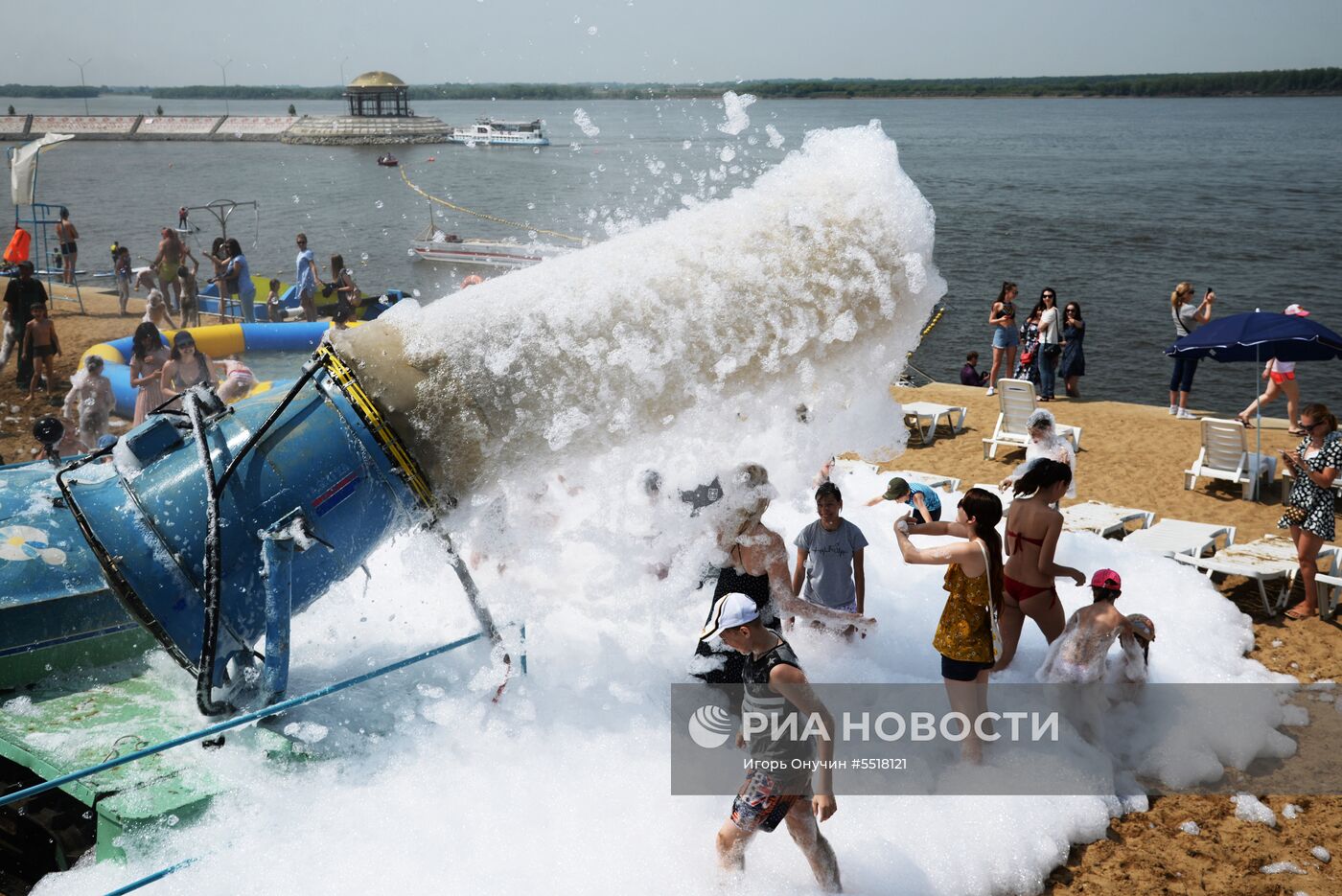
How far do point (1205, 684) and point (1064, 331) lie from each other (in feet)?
32.2

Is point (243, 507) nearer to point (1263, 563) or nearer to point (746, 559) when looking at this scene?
point (746, 559)

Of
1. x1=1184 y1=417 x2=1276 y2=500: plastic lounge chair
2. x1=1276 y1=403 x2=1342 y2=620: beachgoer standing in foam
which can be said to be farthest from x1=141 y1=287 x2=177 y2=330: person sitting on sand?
x1=1276 y1=403 x2=1342 y2=620: beachgoer standing in foam

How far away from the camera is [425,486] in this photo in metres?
5.86

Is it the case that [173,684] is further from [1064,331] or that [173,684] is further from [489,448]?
[1064,331]

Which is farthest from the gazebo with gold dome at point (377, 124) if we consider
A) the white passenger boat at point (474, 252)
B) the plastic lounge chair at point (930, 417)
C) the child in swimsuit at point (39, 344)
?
the plastic lounge chair at point (930, 417)

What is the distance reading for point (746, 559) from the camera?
607 cm

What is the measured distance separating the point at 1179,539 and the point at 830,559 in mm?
4112

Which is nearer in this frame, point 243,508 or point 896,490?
point 243,508

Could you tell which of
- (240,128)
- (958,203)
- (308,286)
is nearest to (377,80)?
(240,128)

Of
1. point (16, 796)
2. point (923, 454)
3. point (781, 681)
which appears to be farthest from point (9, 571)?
point (923, 454)

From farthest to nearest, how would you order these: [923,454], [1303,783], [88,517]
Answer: [923,454] → [1303,783] → [88,517]

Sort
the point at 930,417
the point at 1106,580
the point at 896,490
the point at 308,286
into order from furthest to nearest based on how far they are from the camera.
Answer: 1. the point at 308,286
2. the point at 930,417
3. the point at 896,490
4. the point at 1106,580

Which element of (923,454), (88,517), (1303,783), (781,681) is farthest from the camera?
(923,454)

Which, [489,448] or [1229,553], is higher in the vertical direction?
[489,448]
